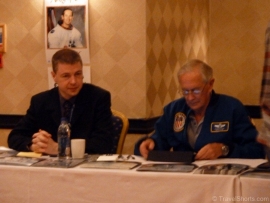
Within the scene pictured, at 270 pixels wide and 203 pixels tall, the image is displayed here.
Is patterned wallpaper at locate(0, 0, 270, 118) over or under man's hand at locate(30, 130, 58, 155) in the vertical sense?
over

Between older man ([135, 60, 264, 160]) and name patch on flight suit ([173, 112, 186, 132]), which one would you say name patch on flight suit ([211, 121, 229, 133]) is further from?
name patch on flight suit ([173, 112, 186, 132])

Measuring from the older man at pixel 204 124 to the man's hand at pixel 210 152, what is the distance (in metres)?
0.03

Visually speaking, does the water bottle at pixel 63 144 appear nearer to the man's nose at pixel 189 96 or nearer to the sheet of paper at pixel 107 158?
the sheet of paper at pixel 107 158

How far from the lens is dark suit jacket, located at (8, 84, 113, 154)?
10.2 ft

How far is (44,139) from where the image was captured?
9.33 feet

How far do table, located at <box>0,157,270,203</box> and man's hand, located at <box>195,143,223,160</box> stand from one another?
0.11m

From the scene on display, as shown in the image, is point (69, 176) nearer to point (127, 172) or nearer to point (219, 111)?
point (127, 172)

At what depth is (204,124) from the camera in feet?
9.36

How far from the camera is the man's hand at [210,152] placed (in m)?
2.63

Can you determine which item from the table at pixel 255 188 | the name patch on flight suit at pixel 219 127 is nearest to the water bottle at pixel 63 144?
the name patch on flight suit at pixel 219 127

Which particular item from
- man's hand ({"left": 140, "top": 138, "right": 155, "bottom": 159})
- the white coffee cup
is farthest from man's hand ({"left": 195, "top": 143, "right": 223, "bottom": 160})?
the white coffee cup

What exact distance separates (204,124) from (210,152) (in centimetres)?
25

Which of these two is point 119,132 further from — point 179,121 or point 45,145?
point 45,145

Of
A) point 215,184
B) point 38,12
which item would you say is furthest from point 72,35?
point 215,184
